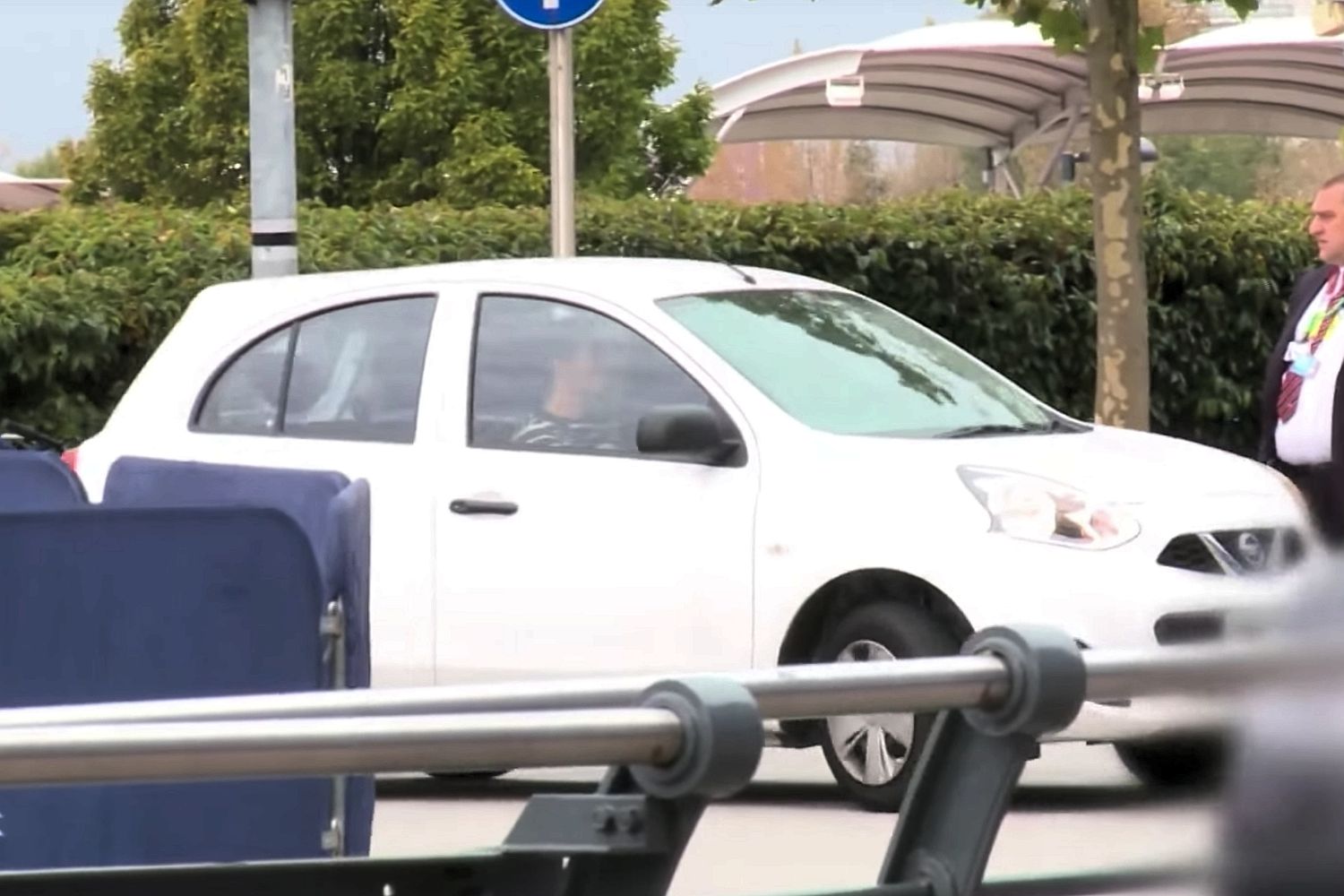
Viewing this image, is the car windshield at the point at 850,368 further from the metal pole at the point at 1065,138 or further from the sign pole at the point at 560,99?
the metal pole at the point at 1065,138

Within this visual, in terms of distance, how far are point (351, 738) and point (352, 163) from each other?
24.3m

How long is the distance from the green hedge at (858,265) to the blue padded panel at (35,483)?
6.52 m

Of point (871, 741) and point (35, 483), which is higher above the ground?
point (35, 483)

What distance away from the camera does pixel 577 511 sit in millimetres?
8039

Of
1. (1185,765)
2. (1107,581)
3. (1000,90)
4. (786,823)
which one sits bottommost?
(786,823)

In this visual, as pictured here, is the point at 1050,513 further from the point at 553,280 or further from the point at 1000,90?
the point at 1000,90

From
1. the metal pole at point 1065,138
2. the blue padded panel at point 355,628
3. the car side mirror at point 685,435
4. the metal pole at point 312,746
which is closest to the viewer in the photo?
the metal pole at point 312,746

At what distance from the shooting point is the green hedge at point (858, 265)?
12523 millimetres

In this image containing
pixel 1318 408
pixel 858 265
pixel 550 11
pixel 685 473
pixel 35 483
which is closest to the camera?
pixel 35 483

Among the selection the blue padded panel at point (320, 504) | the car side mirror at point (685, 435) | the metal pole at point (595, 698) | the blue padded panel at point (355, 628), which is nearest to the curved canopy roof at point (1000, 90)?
the car side mirror at point (685, 435)

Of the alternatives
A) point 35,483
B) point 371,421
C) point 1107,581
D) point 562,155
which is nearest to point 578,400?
point 371,421

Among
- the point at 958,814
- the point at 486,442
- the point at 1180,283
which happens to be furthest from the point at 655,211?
the point at 958,814

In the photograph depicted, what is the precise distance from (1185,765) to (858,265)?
12835 millimetres

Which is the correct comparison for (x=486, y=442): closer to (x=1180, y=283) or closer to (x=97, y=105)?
(x=1180, y=283)
